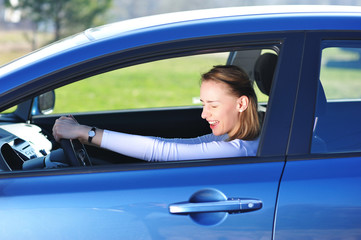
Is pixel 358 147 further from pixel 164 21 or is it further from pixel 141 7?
pixel 141 7

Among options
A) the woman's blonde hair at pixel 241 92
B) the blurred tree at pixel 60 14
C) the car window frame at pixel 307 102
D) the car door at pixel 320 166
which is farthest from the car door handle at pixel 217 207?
the blurred tree at pixel 60 14

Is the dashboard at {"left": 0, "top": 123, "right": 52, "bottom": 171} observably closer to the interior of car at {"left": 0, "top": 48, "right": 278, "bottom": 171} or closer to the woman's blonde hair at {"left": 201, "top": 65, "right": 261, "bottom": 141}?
the interior of car at {"left": 0, "top": 48, "right": 278, "bottom": 171}

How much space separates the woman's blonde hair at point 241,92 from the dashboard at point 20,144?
2.90 feet

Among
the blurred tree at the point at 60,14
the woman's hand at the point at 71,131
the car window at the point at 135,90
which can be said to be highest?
the blurred tree at the point at 60,14

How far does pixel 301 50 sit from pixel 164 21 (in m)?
0.54

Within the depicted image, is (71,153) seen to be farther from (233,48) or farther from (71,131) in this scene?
(233,48)

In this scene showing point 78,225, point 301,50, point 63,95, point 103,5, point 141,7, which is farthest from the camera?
point 141,7

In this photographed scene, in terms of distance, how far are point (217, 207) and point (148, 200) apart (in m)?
0.23

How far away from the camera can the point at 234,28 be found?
1.98 metres

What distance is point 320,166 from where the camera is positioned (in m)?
1.90

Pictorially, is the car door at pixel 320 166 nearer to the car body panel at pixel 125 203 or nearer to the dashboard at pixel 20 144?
the car body panel at pixel 125 203

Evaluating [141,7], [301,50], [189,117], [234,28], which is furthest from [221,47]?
[141,7]

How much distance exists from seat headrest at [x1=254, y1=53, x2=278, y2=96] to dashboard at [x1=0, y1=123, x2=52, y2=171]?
113 centimetres

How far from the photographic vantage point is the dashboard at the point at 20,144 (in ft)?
7.54
